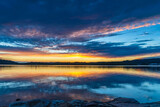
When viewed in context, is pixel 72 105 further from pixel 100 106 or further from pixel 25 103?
pixel 25 103

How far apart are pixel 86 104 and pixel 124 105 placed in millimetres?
3250

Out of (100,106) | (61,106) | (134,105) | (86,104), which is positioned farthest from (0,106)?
(134,105)

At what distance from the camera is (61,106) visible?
366 inches

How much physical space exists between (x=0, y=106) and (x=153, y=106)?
12.1 meters

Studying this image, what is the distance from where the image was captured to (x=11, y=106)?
922 centimetres

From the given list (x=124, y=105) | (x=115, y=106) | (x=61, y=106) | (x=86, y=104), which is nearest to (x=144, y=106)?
(x=124, y=105)

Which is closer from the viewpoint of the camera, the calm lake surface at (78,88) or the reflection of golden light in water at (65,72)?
the calm lake surface at (78,88)

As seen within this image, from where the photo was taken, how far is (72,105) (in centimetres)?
942

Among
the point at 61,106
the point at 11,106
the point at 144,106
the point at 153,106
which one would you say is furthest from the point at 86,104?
the point at 11,106

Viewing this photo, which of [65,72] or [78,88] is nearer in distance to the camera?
[78,88]

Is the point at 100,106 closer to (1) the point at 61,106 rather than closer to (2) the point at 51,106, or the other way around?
(1) the point at 61,106

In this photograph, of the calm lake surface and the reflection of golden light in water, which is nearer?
the calm lake surface

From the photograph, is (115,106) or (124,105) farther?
(124,105)

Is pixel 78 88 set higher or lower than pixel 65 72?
lower
